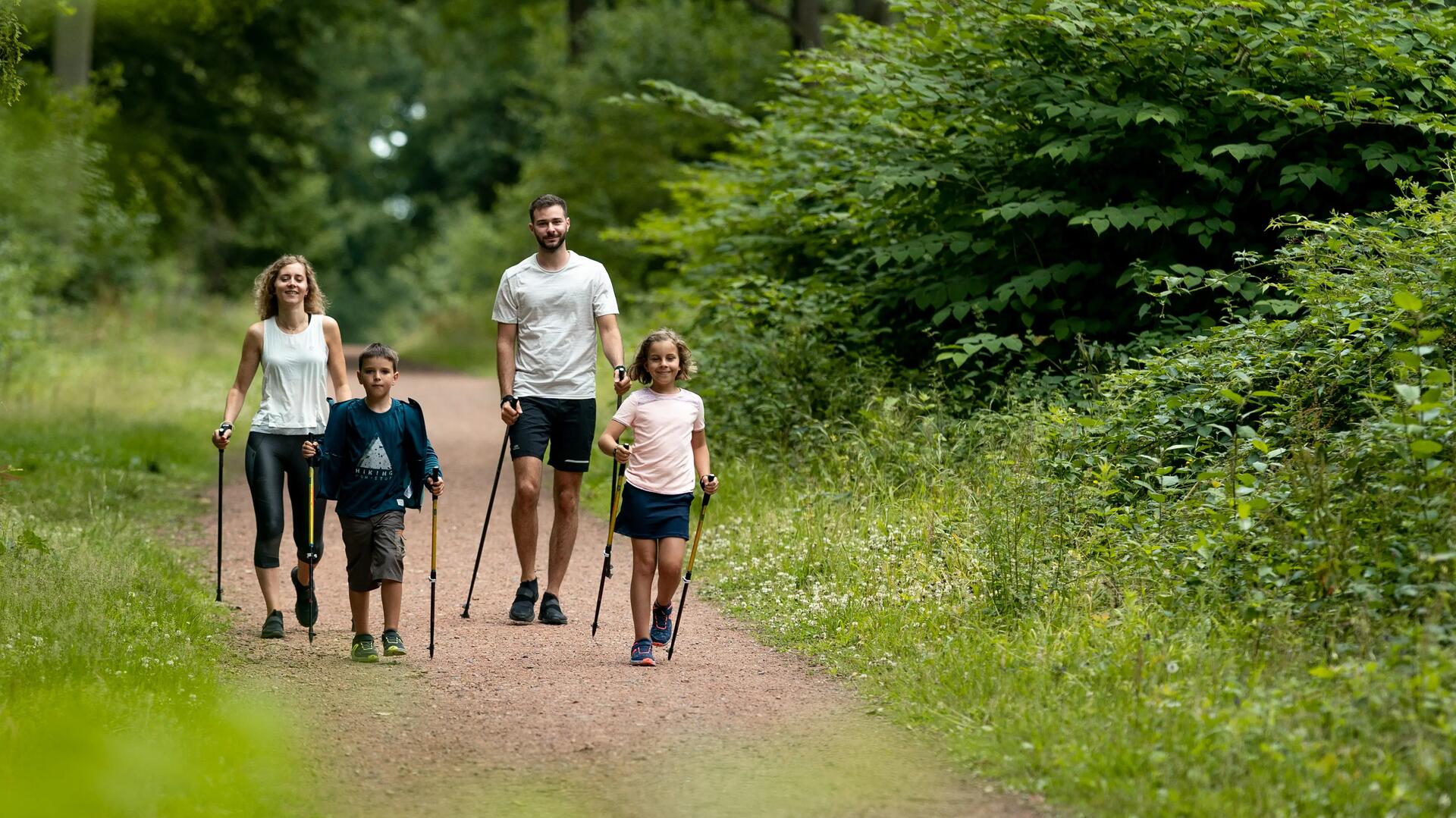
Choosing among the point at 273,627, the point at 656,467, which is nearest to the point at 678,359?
the point at 656,467

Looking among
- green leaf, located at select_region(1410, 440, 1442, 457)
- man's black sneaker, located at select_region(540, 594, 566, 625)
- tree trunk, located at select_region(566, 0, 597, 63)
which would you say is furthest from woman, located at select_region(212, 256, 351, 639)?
tree trunk, located at select_region(566, 0, 597, 63)

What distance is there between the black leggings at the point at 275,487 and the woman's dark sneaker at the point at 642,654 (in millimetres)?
1779

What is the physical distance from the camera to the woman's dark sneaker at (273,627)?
23.8ft

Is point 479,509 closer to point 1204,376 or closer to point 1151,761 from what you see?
point 1204,376

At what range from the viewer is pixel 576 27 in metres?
30.2

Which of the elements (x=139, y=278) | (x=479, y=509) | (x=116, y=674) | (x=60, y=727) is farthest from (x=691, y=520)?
(x=139, y=278)

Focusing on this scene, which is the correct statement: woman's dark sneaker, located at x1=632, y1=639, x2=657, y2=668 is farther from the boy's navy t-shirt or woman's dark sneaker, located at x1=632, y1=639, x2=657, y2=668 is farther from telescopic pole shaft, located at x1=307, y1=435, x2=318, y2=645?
telescopic pole shaft, located at x1=307, y1=435, x2=318, y2=645

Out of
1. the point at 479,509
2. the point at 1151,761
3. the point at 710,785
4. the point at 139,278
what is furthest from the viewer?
the point at 139,278

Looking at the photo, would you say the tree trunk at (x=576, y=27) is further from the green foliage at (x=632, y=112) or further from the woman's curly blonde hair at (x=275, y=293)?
the woman's curly blonde hair at (x=275, y=293)

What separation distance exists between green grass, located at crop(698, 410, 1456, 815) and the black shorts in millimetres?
1309

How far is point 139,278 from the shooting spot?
32344 mm

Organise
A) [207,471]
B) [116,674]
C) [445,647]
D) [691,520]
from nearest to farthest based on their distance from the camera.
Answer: [116,674], [445,647], [691,520], [207,471]

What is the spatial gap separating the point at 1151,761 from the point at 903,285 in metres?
7.03

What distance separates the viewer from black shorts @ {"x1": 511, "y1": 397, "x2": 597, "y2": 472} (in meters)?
7.59
